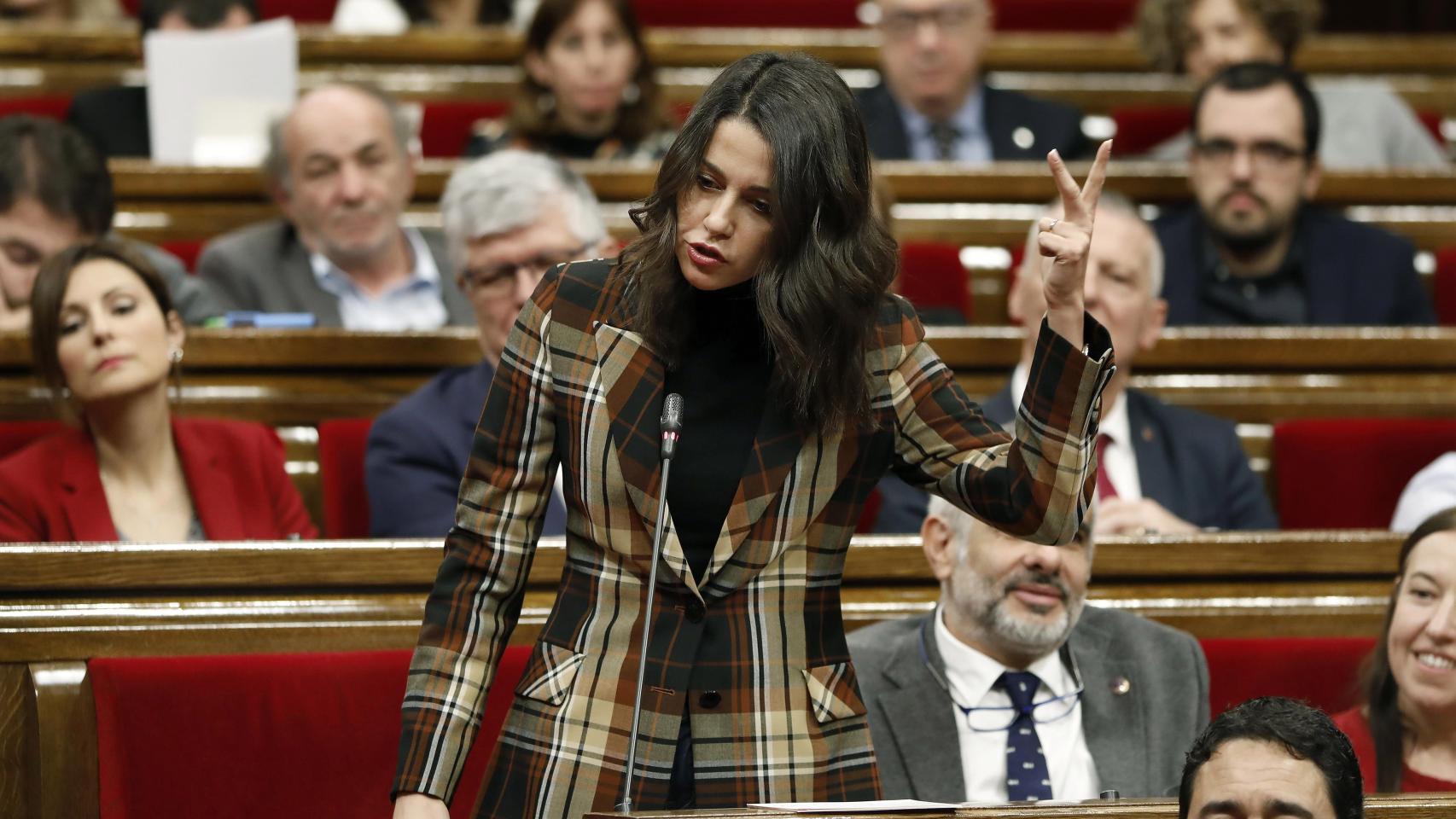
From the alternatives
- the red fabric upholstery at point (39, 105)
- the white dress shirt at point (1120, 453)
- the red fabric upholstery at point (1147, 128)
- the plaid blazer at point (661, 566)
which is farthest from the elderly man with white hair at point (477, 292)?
the red fabric upholstery at point (1147, 128)

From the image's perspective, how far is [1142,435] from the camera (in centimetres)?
145

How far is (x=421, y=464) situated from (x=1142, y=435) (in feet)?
1.77

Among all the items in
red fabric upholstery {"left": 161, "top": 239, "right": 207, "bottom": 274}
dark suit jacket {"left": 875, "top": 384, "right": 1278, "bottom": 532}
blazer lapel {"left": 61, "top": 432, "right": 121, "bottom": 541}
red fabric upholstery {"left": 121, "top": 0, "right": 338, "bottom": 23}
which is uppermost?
red fabric upholstery {"left": 121, "top": 0, "right": 338, "bottom": 23}

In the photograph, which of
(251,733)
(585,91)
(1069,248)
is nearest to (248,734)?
(251,733)

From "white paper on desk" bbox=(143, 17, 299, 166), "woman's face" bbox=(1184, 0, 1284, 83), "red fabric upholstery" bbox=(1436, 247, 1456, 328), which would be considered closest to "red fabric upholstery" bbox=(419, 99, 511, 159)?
"white paper on desk" bbox=(143, 17, 299, 166)

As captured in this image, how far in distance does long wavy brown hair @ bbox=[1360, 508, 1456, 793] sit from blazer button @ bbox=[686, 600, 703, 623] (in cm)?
52

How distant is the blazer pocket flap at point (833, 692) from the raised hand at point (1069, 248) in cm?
16

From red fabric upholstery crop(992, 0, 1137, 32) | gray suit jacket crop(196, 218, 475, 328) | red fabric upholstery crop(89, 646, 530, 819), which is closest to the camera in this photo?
red fabric upholstery crop(89, 646, 530, 819)

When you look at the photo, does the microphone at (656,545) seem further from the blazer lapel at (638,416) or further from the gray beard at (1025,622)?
the gray beard at (1025,622)

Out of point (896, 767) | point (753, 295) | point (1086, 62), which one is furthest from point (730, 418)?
point (1086, 62)

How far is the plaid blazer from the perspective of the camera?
2.47 ft

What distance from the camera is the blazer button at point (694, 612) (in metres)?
0.75

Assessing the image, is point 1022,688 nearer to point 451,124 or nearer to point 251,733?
point 251,733

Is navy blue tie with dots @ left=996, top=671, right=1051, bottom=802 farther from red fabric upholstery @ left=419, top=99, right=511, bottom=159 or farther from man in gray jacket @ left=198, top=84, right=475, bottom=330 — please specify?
red fabric upholstery @ left=419, top=99, right=511, bottom=159
